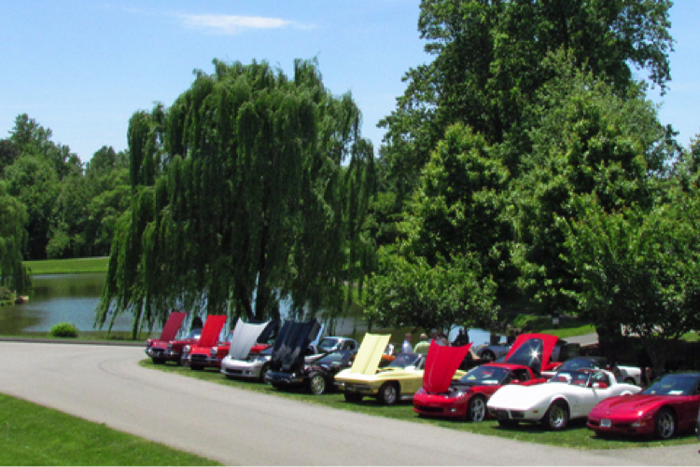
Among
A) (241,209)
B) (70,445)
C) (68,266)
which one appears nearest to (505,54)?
(241,209)

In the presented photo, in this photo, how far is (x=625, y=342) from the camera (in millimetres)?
25875

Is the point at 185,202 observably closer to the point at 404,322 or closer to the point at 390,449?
the point at 404,322

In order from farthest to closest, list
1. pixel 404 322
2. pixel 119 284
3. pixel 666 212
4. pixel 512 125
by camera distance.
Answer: pixel 512 125
pixel 119 284
pixel 404 322
pixel 666 212

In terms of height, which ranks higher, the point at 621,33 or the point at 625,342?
the point at 621,33

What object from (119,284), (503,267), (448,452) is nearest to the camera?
(448,452)

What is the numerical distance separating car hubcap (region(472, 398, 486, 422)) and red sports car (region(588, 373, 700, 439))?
2.76 m

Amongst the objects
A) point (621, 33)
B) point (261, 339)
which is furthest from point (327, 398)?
point (621, 33)

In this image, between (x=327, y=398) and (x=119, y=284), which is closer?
(x=327, y=398)

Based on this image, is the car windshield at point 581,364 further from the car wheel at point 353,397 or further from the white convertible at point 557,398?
the car wheel at point 353,397

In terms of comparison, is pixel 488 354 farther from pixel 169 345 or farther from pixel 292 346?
pixel 169 345

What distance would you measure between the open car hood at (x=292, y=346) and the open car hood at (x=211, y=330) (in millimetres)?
4564

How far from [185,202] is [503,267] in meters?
13.9

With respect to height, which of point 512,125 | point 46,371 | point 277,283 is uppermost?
point 512,125

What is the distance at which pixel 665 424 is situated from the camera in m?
13.4
